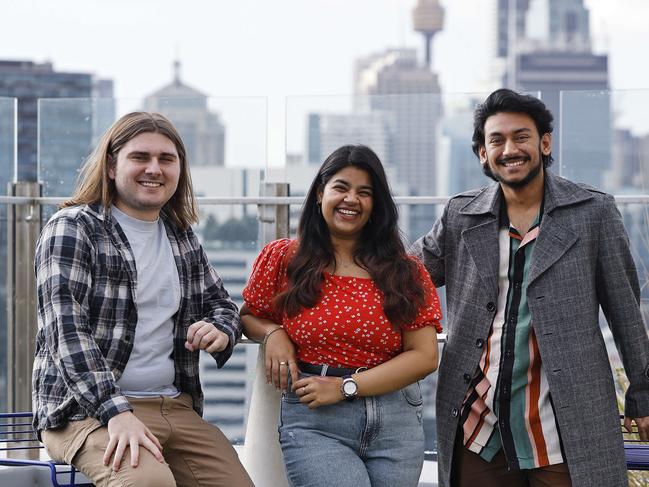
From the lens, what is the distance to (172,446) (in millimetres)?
2895

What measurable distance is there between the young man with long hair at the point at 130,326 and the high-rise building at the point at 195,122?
1627 millimetres

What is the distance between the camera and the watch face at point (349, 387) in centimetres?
285

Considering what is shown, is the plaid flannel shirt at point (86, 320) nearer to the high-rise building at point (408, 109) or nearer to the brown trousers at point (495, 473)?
the brown trousers at point (495, 473)

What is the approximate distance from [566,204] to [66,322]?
1304 millimetres

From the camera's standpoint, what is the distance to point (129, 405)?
2748 millimetres

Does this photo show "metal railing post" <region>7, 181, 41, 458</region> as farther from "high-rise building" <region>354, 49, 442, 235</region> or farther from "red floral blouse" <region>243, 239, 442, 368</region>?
"red floral blouse" <region>243, 239, 442, 368</region>

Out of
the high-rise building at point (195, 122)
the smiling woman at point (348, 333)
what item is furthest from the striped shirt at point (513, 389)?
the high-rise building at point (195, 122)

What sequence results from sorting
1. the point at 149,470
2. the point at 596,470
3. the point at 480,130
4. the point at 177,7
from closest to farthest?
the point at 149,470 → the point at 596,470 → the point at 480,130 → the point at 177,7

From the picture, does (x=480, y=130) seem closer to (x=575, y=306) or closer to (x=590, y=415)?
(x=575, y=306)

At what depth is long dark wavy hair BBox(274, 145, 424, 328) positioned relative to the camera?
292cm

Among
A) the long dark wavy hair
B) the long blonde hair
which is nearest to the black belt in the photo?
the long dark wavy hair

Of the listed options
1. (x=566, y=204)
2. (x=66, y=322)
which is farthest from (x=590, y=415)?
(x=66, y=322)

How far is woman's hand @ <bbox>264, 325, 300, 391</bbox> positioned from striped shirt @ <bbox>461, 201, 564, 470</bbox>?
1.55ft

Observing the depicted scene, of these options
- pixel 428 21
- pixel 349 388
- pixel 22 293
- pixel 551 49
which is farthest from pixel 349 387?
pixel 551 49
